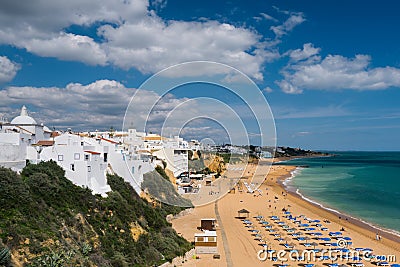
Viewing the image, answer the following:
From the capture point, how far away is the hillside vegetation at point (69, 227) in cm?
1180

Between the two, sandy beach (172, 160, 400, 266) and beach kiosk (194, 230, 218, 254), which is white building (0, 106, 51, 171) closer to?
sandy beach (172, 160, 400, 266)

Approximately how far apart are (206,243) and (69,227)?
9.21 metres

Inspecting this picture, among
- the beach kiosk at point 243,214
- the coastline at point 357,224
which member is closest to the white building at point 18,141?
the beach kiosk at point 243,214

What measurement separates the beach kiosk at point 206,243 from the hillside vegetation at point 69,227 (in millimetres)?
709

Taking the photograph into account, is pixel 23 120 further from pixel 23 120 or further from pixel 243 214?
pixel 243 214

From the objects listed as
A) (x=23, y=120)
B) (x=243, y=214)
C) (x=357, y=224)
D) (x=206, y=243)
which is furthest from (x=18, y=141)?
(x=357, y=224)

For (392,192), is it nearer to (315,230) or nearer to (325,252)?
(315,230)

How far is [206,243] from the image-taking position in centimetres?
2122

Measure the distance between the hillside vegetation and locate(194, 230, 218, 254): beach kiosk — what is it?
0.71 m

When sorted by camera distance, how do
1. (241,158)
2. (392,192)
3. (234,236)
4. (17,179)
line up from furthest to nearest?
(241,158) → (392,192) → (234,236) → (17,179)

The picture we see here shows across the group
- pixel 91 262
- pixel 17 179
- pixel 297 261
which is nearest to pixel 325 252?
pixel 297 261

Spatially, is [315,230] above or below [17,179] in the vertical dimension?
below

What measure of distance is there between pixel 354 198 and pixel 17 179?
136 ft

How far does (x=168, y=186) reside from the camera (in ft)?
111
